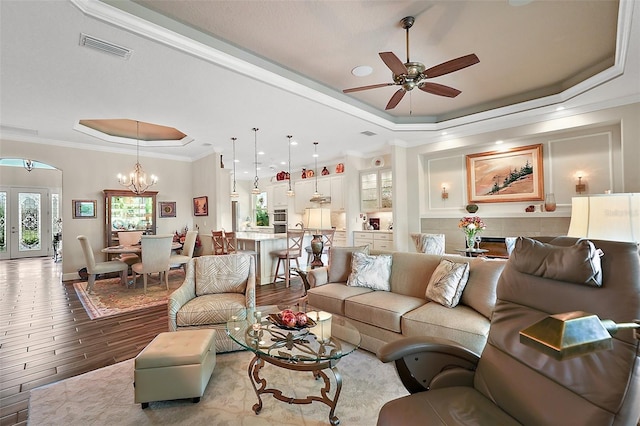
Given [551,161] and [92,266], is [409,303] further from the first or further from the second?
[92,266]

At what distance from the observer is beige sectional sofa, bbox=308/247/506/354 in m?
2.31

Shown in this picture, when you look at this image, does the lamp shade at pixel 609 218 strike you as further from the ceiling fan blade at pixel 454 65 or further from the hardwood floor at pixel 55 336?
the hardwood floor at pixel 55 336

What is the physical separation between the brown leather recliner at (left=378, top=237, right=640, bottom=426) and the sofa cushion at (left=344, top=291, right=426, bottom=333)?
1071 millimetres

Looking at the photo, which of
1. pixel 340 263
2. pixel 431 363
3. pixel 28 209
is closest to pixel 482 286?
pixel 431 363

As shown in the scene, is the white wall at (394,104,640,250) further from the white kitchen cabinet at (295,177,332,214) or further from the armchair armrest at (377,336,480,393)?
the armchair armrest at (377,336,480,393)

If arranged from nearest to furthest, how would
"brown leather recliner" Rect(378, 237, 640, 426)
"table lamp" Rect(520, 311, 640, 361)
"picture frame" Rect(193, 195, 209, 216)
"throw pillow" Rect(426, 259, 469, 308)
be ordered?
"table lamp" Rect(520, 311, 640, 361) → "brown leather recliner" Rect(378, 237, 640, 426) → "throw pillow" Rect(426, 259, 469, 308) → "picture frame" Rect(193, 195, 209, 216)

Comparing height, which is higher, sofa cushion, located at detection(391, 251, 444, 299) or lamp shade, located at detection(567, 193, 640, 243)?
lamp shade, located at detection(567, 193, 640, 243)

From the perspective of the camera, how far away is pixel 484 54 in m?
3.35

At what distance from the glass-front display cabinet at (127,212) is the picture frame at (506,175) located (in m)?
7.29

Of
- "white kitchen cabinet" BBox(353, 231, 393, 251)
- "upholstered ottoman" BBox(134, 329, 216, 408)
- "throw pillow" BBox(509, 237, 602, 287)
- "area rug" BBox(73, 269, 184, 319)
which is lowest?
"area rug" BBox(73, 269, 184, 319)

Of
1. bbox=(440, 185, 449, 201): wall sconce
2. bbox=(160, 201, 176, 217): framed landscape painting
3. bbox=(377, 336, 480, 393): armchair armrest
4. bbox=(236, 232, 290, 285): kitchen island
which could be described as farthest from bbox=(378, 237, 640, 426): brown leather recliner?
bbox=(160, 201, 176, 217): framed landscape painting

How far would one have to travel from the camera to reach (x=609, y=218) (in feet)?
6.93

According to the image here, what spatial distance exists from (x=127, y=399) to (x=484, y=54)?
190 inches

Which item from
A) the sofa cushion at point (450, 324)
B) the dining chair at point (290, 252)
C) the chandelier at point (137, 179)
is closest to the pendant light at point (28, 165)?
A: the chandelier at point (137, 179)
